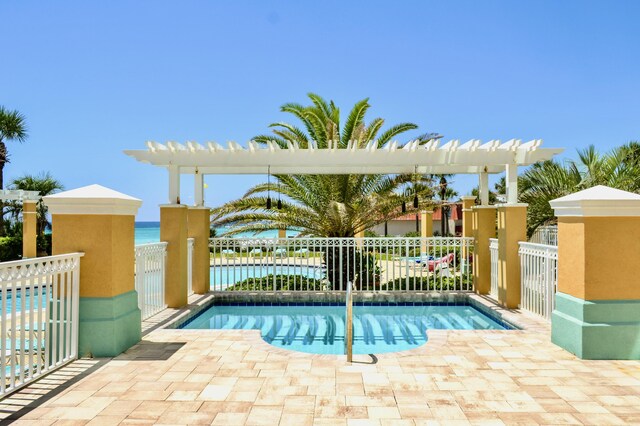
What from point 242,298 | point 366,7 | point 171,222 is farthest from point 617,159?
point 171,222

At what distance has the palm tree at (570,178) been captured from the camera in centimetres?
1072

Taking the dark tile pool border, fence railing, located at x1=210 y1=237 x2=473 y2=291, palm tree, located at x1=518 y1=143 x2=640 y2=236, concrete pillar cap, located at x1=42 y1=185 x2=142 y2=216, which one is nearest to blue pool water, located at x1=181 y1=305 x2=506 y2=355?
the dark tile pool border

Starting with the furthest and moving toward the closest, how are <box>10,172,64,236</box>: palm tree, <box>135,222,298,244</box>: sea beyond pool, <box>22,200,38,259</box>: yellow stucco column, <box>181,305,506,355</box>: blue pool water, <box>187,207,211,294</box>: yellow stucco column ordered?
<box>10,172,64,236</box>: palm tree < <box>22,200,38,259</box>: yellow stucco column < <box>135,222,298,244</box>: sea beyond pool < <box>187,207,211,294</box>: yellow stucco column < <box>181,305,506,355</box>: blue pool water

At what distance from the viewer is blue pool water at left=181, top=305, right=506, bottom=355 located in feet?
19.7

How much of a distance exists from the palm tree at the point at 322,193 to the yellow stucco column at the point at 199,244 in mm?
1911

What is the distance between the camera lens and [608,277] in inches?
182

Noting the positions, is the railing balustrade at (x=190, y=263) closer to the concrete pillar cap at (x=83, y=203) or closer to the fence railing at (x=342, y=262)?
the fence railing at (x=342, y=262)

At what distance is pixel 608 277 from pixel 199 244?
7.41 metres

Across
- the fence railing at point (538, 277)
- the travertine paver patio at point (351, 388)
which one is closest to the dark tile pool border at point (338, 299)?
the fence railing at point (538, 277)

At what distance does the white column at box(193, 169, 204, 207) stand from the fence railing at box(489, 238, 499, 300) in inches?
255

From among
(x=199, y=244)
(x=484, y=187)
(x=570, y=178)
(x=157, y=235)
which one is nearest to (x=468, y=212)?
(x=484, y=187)

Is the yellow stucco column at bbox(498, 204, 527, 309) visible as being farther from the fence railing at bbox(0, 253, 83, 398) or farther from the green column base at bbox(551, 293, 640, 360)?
the fence railing at bbox(0, 253, 83, 398)

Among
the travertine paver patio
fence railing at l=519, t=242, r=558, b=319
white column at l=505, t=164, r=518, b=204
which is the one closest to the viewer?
the travertine paver patio

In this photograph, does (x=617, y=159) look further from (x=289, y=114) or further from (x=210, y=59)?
(x=210, y=59)
